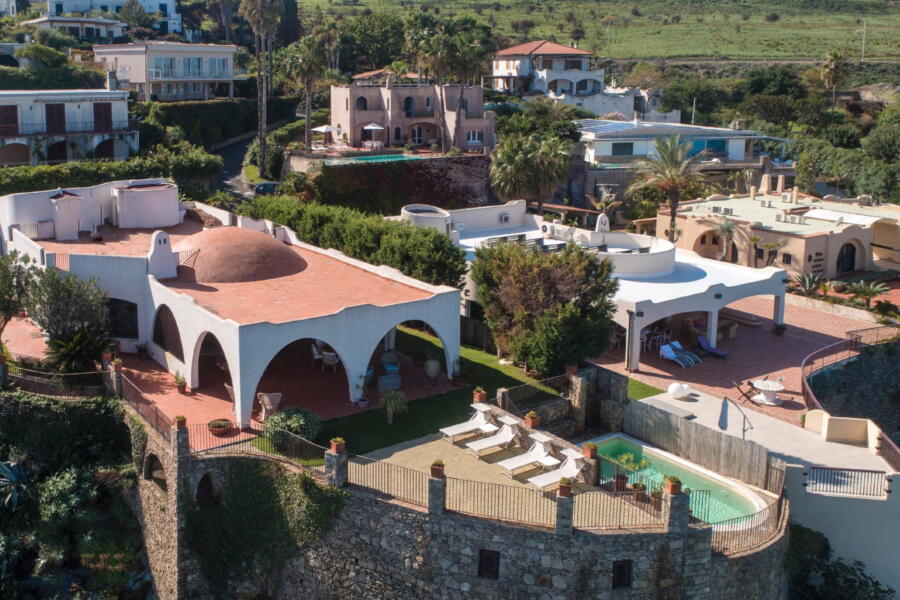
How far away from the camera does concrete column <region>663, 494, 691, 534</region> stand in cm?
2264

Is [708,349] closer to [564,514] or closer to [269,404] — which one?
[564,514]

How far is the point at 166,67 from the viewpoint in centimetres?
7494

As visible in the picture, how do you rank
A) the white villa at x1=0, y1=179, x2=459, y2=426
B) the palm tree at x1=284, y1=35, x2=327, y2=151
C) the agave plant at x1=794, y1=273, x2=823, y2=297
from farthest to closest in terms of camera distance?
1. the palm tree at x1=284, y1=35, x2=327, y2=151
2. the agave plant at x1=794, y1=273, x2=823, y2=297
3. the white villa at x1=0, y1=179, x2=459, y2=426

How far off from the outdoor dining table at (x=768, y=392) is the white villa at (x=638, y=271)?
4195 mm

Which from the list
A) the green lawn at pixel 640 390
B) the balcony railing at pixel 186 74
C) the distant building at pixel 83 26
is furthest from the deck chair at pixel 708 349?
the distant building at pixel 83 26

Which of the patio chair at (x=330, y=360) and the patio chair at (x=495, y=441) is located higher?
the patio chair at (x=330, y=360)

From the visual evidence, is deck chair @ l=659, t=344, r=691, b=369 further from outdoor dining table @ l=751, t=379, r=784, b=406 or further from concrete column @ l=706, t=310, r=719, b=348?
outdoor dining table @ l=751, t=379, r=784, b=406

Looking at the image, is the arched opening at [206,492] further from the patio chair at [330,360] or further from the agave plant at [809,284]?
the agave plant at [809,284]

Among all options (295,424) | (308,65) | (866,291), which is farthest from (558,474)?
(308,65)

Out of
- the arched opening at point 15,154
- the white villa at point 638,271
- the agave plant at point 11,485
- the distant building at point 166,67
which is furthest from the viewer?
the distant building at point 166,67

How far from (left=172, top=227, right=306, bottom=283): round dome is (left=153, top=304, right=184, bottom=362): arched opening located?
63.9 inches

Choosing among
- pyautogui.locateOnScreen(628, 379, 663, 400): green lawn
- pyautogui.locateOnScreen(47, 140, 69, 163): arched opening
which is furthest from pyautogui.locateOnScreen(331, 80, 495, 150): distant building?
pyautogui.locateOnScreen(628, 379, 663, 400): green lawn

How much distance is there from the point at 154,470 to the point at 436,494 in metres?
9.36

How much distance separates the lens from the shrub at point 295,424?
26200 mm
